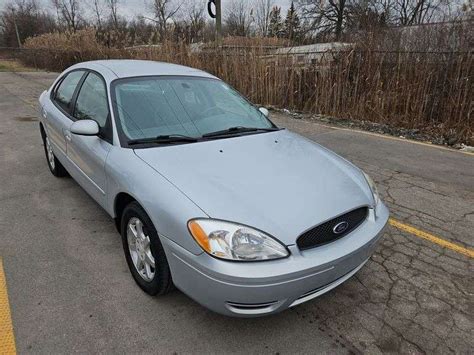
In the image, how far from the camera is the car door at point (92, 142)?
290 centimetres

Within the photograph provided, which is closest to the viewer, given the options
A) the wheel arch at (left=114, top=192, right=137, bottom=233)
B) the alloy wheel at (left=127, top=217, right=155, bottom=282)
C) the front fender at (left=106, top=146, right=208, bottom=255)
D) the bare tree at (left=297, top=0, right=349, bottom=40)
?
the front fender at (left=106, top=146, right=208, bottom=255)

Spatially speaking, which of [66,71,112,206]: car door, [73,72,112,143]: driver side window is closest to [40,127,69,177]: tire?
[66,71,112,206]: car door

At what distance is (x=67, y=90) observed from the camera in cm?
399

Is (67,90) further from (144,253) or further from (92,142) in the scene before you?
(144,253)

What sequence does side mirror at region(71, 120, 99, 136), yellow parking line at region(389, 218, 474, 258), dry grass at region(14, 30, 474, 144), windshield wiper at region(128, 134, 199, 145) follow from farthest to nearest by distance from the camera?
dry grass at region(14, 30, 474, 144) → yellow parking line at region(389, 218, 474, 258) → side mirror at region(71, 120, 99, 136) → windshield wiper at region(128, 134, 199, 145)

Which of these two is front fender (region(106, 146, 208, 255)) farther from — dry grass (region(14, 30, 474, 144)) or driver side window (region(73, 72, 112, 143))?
dry grass (region(14, 30, 474, 144))

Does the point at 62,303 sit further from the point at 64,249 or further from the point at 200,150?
the point at 200,150

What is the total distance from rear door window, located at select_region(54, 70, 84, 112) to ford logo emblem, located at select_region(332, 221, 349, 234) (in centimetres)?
299

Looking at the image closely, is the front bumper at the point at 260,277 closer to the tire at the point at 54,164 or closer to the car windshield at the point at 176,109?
the car windshield at the point at 176,109

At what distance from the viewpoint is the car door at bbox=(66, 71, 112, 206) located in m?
2.90

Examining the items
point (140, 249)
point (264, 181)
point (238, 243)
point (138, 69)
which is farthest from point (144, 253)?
point (138, 69)

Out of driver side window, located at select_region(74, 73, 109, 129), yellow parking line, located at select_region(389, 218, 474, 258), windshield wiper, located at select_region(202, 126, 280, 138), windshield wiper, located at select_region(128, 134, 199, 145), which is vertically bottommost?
yellow parking line, located at select_region(389, 218, 474, 258)

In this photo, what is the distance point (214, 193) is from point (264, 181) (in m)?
0.36

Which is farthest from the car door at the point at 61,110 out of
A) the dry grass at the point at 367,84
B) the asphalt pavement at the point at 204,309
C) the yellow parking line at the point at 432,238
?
the dry grass at the point at 367,84
